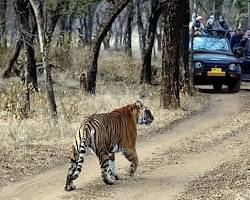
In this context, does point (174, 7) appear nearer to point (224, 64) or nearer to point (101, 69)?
point (224, 64)

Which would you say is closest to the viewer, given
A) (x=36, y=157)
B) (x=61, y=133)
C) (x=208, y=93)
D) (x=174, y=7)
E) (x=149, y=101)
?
(x=36, y=157)

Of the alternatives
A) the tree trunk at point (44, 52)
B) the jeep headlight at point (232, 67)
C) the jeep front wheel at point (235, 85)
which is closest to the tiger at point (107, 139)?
the tree trunk at point (44, 52)

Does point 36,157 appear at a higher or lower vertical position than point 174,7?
lower

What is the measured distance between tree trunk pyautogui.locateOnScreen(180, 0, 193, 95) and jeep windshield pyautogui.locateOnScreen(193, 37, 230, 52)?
1.89 meters

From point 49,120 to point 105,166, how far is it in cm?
544

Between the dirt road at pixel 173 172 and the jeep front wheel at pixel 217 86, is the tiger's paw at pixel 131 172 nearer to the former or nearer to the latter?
the dirt road at pixel 173 172

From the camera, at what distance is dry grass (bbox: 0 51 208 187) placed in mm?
10625

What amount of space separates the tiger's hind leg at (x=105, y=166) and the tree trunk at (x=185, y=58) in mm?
11207

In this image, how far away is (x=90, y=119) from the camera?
28.5 ft

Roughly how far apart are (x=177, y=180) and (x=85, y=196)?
1602mm

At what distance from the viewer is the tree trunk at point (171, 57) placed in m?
16.7

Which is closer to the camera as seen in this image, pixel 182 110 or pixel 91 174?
pixel 91 174

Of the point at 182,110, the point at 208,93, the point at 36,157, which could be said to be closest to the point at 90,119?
the point at 36,157

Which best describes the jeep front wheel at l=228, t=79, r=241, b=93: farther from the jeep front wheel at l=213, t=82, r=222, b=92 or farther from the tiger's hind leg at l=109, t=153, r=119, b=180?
the tiger's hind leg at l=109, t=153, r=119, b=180
